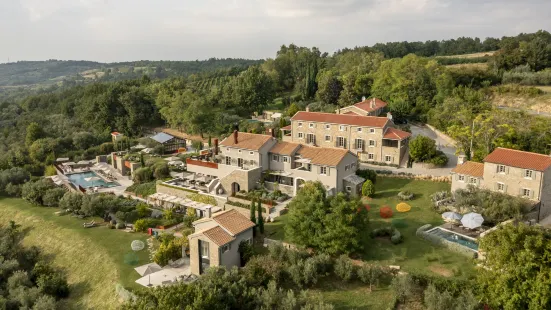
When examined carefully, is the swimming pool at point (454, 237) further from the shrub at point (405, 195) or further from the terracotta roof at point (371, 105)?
the terracotta roof at point (371, 105)

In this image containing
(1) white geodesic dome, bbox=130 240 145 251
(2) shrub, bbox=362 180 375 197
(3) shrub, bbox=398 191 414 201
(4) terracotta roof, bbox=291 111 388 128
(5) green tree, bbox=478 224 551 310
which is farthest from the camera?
(4) terracotta roof, bbox=291 111 388 128

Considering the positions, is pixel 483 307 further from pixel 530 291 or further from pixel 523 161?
pixel 523 161

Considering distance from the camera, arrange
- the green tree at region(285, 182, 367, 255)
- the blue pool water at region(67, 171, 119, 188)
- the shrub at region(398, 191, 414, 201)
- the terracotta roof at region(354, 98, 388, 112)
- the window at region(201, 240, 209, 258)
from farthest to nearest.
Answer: the terracotta roof at region(354, 98, 388, 112) < the blue pool water at region(67, 171, 119, 188) < the shrub at region(398, 191, 414, 201) < the green tree at region(285, 182, 367, 255) < the window at region(201, 240, 209, 258)

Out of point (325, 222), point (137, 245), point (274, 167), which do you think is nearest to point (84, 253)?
point (137, 245)

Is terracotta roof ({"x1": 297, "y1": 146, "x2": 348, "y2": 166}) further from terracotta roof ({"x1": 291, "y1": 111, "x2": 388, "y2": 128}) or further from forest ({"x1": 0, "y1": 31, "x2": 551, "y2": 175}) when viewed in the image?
forest ({"x1": 0, "y1": 31, "x2": 551, "y2": 175})

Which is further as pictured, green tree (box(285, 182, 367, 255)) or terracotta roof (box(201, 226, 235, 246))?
green tree (box(285, 182, 367, 255))

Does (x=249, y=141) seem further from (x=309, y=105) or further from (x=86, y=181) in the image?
(x=309, y=105)

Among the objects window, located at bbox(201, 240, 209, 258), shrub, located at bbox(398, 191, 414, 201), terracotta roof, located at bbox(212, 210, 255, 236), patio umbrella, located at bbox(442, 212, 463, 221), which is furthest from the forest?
window, located at bbox(201, 240, 209, 258)

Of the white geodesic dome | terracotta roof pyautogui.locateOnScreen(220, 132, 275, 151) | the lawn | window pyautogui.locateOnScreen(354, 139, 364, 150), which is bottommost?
the lawn
